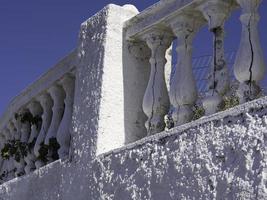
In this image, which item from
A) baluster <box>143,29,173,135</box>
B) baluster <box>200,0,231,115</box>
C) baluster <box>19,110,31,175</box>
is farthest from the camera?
baluster <box>19,110,31,175</box>

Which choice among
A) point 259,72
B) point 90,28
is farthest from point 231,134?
point 90,28

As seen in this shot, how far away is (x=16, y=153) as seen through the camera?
539 centimetres

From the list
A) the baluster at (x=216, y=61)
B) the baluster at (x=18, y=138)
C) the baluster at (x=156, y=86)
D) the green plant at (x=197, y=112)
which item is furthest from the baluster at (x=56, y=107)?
the baluster at (x=216, y=61)

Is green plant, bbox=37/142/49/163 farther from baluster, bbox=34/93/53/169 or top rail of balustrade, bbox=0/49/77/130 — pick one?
top rail of balustrade, bbox=0/49/77/130

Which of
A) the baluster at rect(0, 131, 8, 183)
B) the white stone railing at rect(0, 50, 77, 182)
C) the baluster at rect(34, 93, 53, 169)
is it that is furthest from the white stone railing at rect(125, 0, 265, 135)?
the baluster at rect(0, 131, 8, 183)

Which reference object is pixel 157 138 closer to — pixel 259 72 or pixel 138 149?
pixel 138 149

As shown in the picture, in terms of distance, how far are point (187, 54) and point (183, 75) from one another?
160 millimetres

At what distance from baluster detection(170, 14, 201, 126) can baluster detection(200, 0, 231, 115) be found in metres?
0.19

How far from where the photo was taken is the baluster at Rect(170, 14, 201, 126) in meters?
3.41

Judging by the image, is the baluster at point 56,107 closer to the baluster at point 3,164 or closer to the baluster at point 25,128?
the baluster at point 25,128

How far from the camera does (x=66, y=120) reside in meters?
4.71

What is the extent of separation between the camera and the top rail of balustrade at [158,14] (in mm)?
3455

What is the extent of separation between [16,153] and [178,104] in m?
2.34

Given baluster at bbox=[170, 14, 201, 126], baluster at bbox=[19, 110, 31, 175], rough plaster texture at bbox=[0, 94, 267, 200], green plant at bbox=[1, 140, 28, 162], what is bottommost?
rough plaster texture at bbox=[0, 94, 267, 200]
